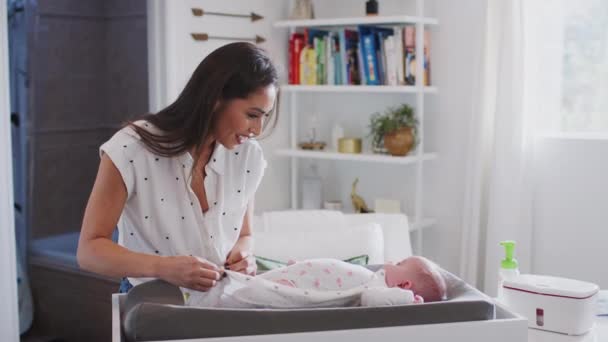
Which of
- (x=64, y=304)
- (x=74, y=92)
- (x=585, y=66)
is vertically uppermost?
(x=585, y=66)

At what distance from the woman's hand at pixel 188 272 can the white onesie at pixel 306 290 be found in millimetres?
51

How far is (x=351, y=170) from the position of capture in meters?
3.84

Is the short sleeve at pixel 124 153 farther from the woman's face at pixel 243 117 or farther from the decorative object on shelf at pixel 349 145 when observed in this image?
the decorative object on shelf at pixel 349 145

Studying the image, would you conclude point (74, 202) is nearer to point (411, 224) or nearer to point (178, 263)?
point (411, 224)

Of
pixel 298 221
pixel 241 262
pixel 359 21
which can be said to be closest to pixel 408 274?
pixel 241 262

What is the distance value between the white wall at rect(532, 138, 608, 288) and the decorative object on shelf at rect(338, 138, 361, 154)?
835mm

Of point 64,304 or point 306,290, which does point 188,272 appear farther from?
point 64,304

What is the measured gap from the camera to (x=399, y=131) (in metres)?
3.39

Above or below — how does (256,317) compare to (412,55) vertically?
below

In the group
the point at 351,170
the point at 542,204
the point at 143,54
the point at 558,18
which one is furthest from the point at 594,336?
the point at 143,54

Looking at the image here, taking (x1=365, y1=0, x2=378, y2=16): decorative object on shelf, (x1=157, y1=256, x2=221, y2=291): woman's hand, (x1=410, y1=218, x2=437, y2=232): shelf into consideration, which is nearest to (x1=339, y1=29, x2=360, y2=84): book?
(x1=365, y1=0, x2=378, y2=16): decorative object on shelf

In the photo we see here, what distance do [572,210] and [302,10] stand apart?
1560 millimetres

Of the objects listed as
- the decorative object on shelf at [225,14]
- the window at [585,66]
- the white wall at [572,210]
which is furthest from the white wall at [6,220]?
the window at [585,66]

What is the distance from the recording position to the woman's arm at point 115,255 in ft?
5.23
